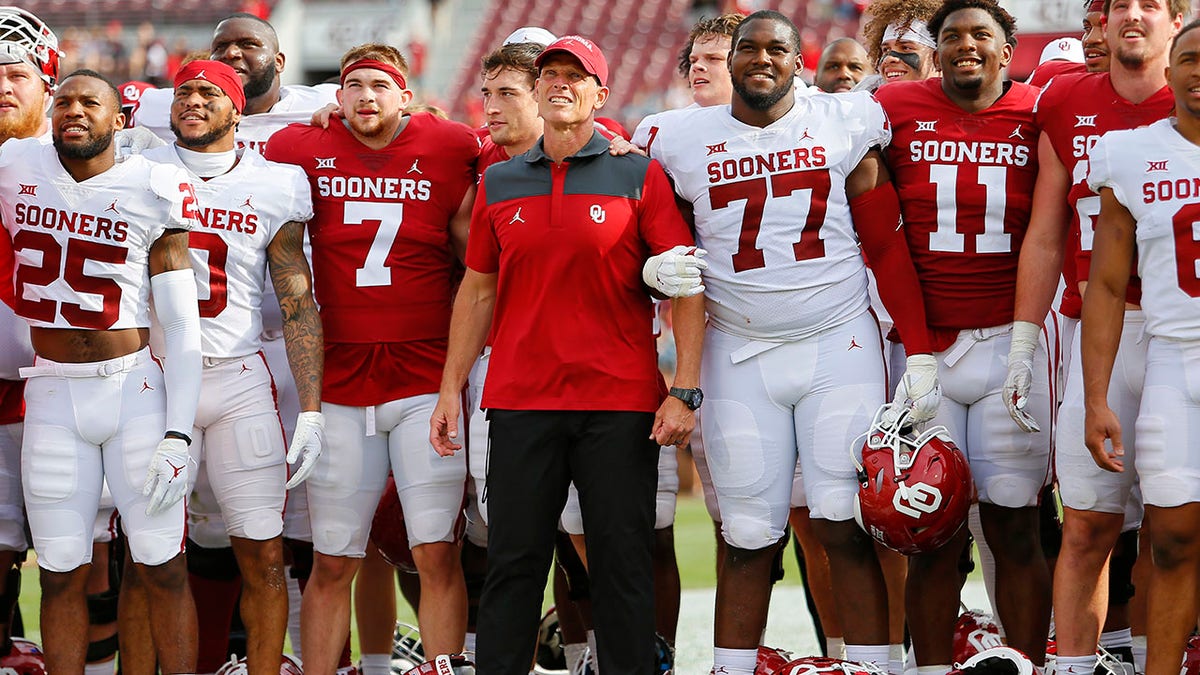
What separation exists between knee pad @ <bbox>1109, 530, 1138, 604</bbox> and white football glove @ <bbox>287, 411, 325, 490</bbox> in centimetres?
263

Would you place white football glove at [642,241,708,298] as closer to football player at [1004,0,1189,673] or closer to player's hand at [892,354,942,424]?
player's hand at [892,354,942,424]

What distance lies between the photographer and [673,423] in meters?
4.23

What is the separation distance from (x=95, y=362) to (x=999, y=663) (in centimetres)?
291

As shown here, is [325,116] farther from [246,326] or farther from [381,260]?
[246,326]

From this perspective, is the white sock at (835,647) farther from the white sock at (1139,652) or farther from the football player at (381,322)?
the football player at (381,322)

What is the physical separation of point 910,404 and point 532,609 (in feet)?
4.24

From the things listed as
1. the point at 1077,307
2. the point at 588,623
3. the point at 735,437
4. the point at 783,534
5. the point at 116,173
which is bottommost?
the point at 588,623

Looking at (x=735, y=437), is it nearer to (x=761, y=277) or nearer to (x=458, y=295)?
(x=761, y=277)

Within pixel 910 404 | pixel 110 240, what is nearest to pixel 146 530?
pixel 110 240

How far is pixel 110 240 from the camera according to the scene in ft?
14.7

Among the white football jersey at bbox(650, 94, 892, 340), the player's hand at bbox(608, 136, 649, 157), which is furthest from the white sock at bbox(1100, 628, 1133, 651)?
the player's hand at bbox(608, 136, 649, 157)

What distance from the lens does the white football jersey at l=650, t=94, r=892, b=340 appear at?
4418 millimetres

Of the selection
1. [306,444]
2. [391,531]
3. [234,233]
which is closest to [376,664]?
[391,531]

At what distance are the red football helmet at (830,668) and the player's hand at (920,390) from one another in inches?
29.1
